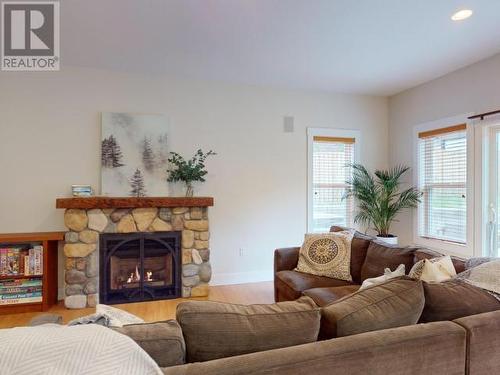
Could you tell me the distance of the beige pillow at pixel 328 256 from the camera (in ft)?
9.27

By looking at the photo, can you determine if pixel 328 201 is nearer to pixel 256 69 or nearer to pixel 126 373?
pixel 256 69

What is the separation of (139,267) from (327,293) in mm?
2176

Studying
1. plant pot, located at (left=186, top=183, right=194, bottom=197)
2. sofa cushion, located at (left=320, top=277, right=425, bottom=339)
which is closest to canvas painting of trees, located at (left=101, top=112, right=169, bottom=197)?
plant pot, located at (left=186, top=183, right=194, bottom=197)

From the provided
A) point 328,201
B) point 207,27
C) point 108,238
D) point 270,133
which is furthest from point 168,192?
point 328,201

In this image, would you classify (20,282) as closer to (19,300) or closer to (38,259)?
(19,300)

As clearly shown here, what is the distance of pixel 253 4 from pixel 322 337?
2.27 meters

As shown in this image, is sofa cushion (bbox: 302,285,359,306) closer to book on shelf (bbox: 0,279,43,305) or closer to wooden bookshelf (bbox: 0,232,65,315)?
wooden bookshelf (bbox: 0,232,65,315)

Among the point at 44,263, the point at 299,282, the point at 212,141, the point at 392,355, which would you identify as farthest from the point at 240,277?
the point at 392,355

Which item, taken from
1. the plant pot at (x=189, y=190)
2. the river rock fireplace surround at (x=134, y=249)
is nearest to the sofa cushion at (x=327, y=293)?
the river rock fireplace surround at (x=134, y=249)

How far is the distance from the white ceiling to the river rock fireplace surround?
1.55 meters

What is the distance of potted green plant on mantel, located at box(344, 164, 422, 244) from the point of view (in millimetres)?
4262

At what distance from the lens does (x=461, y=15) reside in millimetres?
2475

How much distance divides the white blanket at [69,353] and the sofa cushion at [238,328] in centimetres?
22

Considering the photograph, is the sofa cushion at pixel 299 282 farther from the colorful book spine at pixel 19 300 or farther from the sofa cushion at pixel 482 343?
the colorful book spine at pixel 19 300
